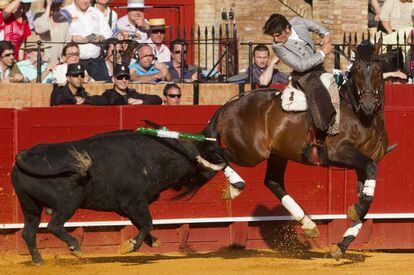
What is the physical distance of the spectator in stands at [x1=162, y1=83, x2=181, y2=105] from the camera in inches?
633

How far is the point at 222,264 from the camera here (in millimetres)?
14242

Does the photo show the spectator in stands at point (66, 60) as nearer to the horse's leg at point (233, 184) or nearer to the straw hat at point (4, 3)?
the straw hat at point (4, 3)

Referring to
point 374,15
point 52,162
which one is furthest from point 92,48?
point 374,15

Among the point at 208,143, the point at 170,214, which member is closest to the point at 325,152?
the point at 208,143

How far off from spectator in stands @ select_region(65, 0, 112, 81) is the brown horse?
8.74 ft

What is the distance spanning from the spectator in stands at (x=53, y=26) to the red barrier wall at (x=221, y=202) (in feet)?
5.84

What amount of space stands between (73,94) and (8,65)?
0.99 m

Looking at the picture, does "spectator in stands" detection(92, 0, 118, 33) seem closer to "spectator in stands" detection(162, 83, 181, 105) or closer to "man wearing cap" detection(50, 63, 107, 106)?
"spectator in stands" detection(162, 83, 181, 105)

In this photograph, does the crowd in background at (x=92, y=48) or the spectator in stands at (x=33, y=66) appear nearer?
the crowd in background at (x=92, y=48)

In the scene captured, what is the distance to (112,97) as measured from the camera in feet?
52.0

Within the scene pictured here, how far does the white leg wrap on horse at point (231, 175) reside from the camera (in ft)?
47.0

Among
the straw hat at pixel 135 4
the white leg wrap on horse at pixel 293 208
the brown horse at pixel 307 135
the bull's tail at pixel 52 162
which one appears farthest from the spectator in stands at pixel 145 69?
the bull's tail at pixel 52 162

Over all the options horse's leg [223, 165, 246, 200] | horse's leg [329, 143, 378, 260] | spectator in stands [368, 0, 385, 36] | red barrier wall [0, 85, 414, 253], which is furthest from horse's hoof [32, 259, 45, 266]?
spectator in stands [368, 0, 385, 36]

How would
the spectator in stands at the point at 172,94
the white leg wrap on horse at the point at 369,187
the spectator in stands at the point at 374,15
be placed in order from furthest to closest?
the spectator in stands at the point at 374,15, the spectator in stands at the point at 172,94, the white leg wrap on horse at the point at 369,187
